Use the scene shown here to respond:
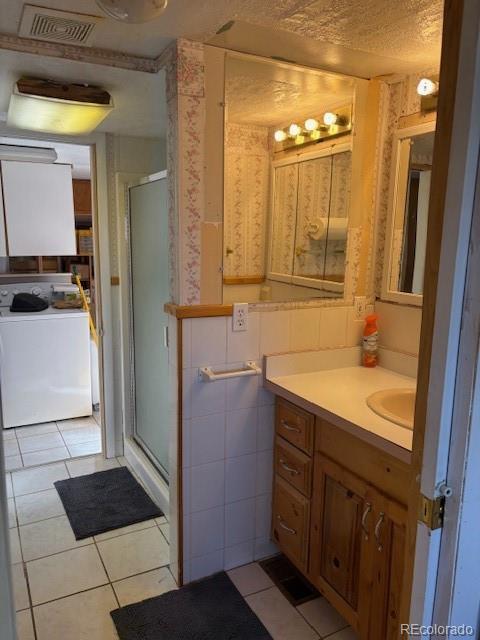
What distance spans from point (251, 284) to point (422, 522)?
1.28 m

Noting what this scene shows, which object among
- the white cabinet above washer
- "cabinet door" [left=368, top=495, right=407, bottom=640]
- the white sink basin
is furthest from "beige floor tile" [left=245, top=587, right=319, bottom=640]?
the white cabinet above washer

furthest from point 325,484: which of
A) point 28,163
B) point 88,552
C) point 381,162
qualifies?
point 28,163

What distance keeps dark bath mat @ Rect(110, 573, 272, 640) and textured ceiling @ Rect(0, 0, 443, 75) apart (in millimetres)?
2141

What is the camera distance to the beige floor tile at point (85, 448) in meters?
3.24

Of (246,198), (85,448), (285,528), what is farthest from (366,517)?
(85,448)

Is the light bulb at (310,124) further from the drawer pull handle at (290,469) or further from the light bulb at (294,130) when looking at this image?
the drawer pull handle at (290,469)

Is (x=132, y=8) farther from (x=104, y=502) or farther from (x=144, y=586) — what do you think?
(x=104, y=502)

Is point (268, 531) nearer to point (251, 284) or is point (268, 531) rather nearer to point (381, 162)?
point (251, 284)

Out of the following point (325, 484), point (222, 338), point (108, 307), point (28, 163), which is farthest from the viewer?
point (28, 163)

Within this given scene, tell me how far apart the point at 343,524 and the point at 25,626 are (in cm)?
127

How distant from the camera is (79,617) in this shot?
1863mm

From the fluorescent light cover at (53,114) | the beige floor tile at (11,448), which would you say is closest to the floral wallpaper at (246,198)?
the fluorescent light cover at (53,114)

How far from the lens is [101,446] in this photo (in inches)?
129

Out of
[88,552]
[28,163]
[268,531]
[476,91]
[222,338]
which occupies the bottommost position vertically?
[88,552]
